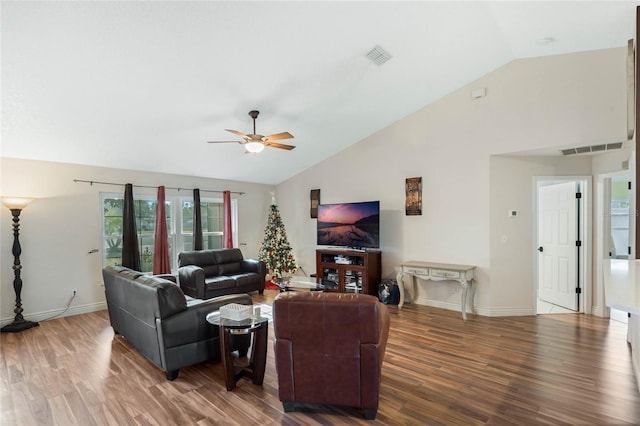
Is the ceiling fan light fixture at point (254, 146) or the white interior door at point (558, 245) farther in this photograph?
the white interior door at point (558, 245)

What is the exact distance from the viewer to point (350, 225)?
596cm

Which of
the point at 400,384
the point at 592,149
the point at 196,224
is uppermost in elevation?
the point at 592,149

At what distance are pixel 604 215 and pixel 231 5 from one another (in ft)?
18.1

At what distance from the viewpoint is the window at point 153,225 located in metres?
5.45

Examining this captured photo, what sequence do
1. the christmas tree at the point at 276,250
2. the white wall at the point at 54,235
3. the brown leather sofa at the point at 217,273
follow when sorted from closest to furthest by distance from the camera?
the white wall at the point at 54,235
the brown leather sofa at the point at 217,273
the christmas tree at the point at 276,250

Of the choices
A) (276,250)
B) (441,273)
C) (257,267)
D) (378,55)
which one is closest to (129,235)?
(257,267)

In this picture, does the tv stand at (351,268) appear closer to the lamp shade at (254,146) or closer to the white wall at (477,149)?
the white wall at (477,149)

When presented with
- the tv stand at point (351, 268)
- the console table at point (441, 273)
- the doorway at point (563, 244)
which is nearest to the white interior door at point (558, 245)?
the doorway at point (563, 244)

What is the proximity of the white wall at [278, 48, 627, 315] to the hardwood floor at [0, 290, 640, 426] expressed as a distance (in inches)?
48.1

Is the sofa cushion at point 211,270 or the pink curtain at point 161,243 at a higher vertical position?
the pink curtain at point 161,243

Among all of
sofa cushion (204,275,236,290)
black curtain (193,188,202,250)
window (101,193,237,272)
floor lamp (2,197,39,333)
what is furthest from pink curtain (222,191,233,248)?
floor lamp (2,197,39,333)

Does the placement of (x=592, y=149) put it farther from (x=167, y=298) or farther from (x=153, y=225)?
(x=153, y=225)

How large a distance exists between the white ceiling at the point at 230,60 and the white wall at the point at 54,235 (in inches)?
11.4

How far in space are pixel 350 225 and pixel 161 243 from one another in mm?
3503
